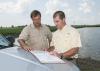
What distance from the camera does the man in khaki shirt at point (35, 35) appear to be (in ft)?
21.5

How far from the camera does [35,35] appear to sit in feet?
22.1

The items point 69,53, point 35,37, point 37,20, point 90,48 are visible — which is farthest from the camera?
point 90,48

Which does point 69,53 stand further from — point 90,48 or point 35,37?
point 90,48

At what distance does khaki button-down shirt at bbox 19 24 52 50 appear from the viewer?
21.8 feet

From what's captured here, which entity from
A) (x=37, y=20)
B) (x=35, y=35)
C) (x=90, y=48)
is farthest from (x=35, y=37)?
(x=90, y=48)

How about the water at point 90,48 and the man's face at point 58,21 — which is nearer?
the man's face at point 58,21

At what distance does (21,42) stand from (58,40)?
98 cm

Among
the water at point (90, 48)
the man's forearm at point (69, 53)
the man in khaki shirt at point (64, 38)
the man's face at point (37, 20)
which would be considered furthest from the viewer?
the water at point (90, 48)

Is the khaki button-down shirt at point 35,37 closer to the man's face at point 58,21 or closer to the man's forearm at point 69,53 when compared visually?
the man's face at point 58,21

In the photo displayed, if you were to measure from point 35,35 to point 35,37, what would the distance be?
4cm

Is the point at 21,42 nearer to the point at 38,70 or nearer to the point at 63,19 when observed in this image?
the point at 63,19

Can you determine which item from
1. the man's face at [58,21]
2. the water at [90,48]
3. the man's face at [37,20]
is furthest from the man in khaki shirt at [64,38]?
the water at [90,48]

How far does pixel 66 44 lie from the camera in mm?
5547

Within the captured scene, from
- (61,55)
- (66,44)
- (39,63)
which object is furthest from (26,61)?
(66,44)
